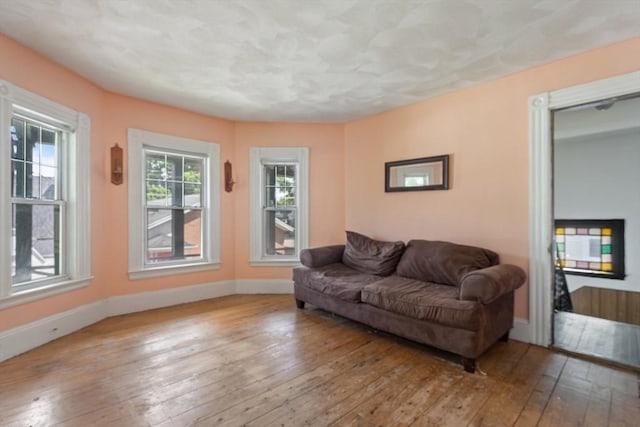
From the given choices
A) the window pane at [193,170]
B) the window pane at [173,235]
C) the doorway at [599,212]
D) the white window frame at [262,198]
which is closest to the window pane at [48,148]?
the window pane at [173,235]

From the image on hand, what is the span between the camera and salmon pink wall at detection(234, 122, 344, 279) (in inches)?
176

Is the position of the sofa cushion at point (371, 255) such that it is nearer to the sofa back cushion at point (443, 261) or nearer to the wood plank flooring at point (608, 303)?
the sofa back cushion at point (443, 261)

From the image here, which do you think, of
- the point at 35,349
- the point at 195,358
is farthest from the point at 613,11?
the point at 35,349

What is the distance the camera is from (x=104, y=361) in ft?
7.94

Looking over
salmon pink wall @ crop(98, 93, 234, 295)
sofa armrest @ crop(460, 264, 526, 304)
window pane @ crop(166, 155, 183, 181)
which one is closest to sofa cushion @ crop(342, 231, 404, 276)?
sofa armrest @ crop(460, 264, 526, 304)

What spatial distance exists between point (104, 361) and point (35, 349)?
0.74 meters

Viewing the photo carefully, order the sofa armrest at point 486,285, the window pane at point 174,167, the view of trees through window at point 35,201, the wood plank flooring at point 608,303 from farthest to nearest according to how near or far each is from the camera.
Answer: the wood plank flooring at point 608,303
the window pane at point 174,167
the view of trees through window at point 35,201
the sofa armrest at point 486,285

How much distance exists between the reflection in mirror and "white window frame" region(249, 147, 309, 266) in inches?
48.2

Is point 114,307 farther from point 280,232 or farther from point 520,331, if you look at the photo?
point 520,331

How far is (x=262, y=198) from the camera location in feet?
14.7

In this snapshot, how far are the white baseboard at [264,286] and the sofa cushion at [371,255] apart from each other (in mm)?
1061

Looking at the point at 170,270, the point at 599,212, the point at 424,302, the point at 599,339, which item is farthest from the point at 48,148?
the point at 599,212

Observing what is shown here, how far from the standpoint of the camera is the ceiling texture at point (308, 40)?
1.98 meters

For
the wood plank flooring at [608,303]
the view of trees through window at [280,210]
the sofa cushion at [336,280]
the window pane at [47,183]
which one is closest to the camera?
the window pane at [47,183]
